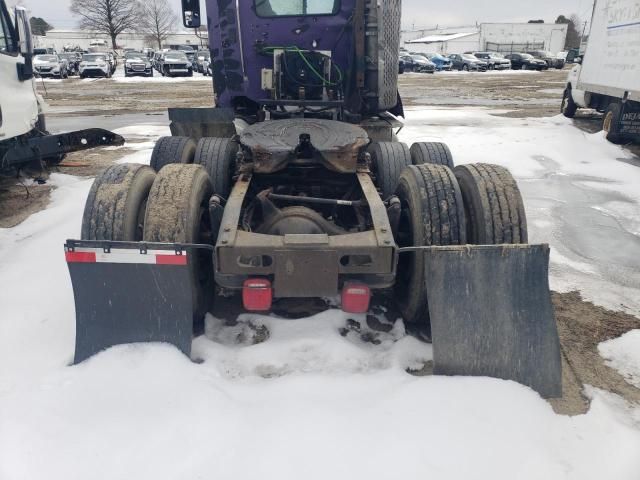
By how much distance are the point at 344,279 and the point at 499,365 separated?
1.03 m

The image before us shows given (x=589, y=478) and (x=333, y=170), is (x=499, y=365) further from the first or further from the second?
(x=333, y=170)

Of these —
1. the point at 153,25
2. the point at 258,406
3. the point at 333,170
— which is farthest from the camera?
the point at 153,25

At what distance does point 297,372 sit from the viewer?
302 cm

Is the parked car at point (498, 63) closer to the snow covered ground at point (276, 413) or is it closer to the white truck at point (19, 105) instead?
the white truck at point (19, 105)

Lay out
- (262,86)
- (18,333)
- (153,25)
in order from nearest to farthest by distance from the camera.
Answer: (18,333), (262,86), (153,25)

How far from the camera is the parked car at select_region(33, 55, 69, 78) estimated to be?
2859 centimetres

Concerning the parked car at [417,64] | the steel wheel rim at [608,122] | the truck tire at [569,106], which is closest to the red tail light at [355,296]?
the steel wheel rim at [608,122]

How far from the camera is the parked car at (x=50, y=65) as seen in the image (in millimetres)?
28594

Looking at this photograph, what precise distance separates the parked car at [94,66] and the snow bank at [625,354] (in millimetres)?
34089

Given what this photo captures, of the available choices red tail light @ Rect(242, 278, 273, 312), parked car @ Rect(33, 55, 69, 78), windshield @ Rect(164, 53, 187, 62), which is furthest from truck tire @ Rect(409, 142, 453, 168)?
windshield @ Rect(164, 53, 187, 62)

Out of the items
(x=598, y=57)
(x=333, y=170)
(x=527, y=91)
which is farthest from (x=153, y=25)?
(x=333, y=170)

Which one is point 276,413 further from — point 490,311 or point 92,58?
point 92,58

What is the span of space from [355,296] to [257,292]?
56cm

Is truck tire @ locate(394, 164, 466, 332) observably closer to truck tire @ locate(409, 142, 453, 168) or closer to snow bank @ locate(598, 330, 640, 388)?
snow bank @ locate(598, 330, 640, 388)
